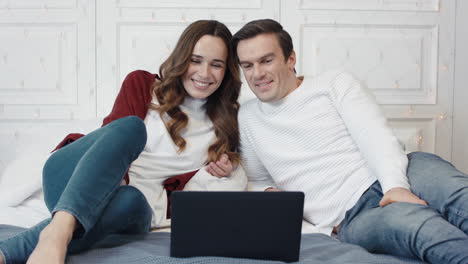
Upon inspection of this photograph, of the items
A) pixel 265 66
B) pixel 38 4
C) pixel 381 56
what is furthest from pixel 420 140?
pixel 38 4

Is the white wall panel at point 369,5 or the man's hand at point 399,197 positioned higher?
the white wall panel at point 369,5

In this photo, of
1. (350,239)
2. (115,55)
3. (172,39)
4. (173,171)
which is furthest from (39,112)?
(350,239)

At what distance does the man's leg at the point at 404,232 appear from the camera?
0.95 metres

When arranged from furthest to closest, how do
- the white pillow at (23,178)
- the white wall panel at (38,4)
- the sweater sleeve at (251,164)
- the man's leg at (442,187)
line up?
the white wall panel at (38,4) < the sweater sleeve at (251,164) < the white pillow at (23,178) < the man's leg at (442,187)

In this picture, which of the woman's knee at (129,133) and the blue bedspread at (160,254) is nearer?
the blue bedspread at (160,254)

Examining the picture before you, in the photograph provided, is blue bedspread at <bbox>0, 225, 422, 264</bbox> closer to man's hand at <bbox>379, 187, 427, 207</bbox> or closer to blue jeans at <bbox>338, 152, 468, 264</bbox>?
blue jeans at <bbox>338, 152, 468, 264</bbox>

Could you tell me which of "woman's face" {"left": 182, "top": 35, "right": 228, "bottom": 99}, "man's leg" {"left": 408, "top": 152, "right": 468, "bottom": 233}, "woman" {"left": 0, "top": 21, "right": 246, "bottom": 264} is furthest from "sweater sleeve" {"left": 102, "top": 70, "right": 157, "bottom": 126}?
"man's leg" {"left": 408, "top": 152, "right": 468, "bottom": 233}

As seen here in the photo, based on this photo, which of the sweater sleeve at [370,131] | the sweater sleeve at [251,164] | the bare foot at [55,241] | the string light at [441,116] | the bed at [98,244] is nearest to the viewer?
the bare foot at [55,241]

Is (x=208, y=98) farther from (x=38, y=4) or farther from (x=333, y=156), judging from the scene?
(x=38, y=4)

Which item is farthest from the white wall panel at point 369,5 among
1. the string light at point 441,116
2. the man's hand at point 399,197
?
the man's hand at point 399,197

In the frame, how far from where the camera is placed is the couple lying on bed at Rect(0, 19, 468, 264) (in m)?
1.13

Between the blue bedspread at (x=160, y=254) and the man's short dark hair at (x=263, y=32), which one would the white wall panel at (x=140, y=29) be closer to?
the man's short dark hair at (x=263, y=32)

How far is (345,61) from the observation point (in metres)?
2.21

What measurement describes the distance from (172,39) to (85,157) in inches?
46.1
